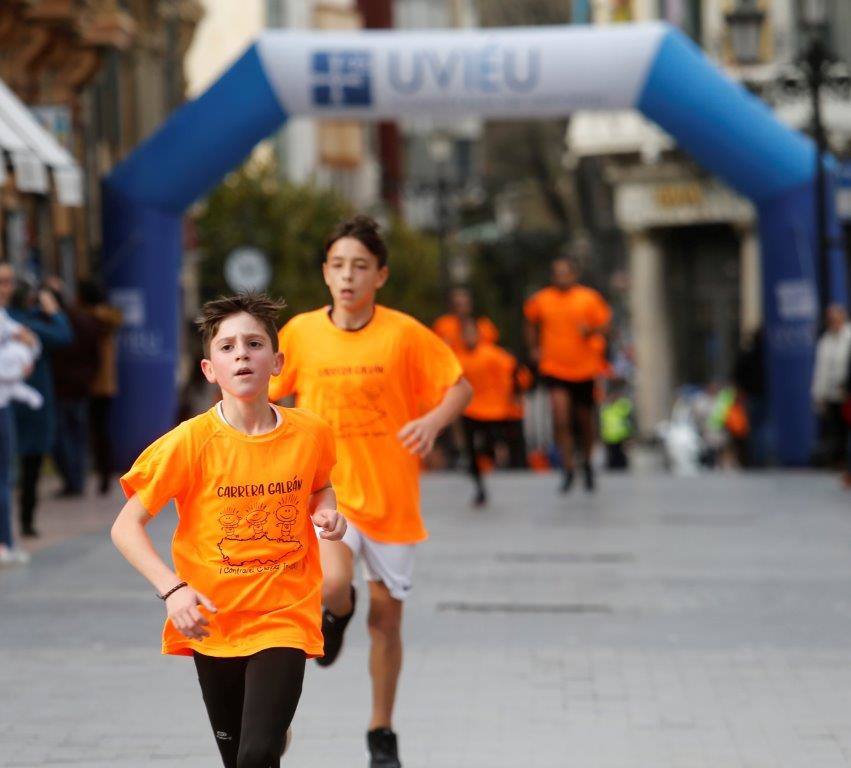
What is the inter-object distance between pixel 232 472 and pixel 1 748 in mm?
2484

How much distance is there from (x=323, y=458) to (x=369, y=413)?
1.70 meters

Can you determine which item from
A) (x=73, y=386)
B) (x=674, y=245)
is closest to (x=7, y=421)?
(x=73, y=386)

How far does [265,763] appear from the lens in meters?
5.28

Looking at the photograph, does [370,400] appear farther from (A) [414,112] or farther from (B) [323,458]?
(A) [414,112]

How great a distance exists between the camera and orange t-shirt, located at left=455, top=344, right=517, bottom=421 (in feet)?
61.4

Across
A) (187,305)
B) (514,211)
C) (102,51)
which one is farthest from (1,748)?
(514,211)

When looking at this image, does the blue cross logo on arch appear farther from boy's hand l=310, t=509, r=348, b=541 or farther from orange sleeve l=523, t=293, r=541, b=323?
boy's hand l=310, t=509, r=348, b=541

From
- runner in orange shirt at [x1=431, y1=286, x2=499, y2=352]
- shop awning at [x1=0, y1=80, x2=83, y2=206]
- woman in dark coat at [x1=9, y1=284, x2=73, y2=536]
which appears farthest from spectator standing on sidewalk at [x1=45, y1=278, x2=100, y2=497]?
runner in orange shirt at [x1=431, y1=286, x2=499, y2=352]

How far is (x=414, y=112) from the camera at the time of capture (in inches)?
850

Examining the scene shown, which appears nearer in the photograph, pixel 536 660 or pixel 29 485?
pixel 536 660

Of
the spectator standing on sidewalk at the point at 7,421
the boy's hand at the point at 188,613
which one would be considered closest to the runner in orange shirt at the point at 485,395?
the spectator standing on sidewalk at the point at 7,421

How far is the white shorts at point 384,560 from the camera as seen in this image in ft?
24.1

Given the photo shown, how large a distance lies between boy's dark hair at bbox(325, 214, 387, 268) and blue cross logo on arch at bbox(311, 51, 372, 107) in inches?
557

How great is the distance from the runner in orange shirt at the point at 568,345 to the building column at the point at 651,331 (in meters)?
24.1
